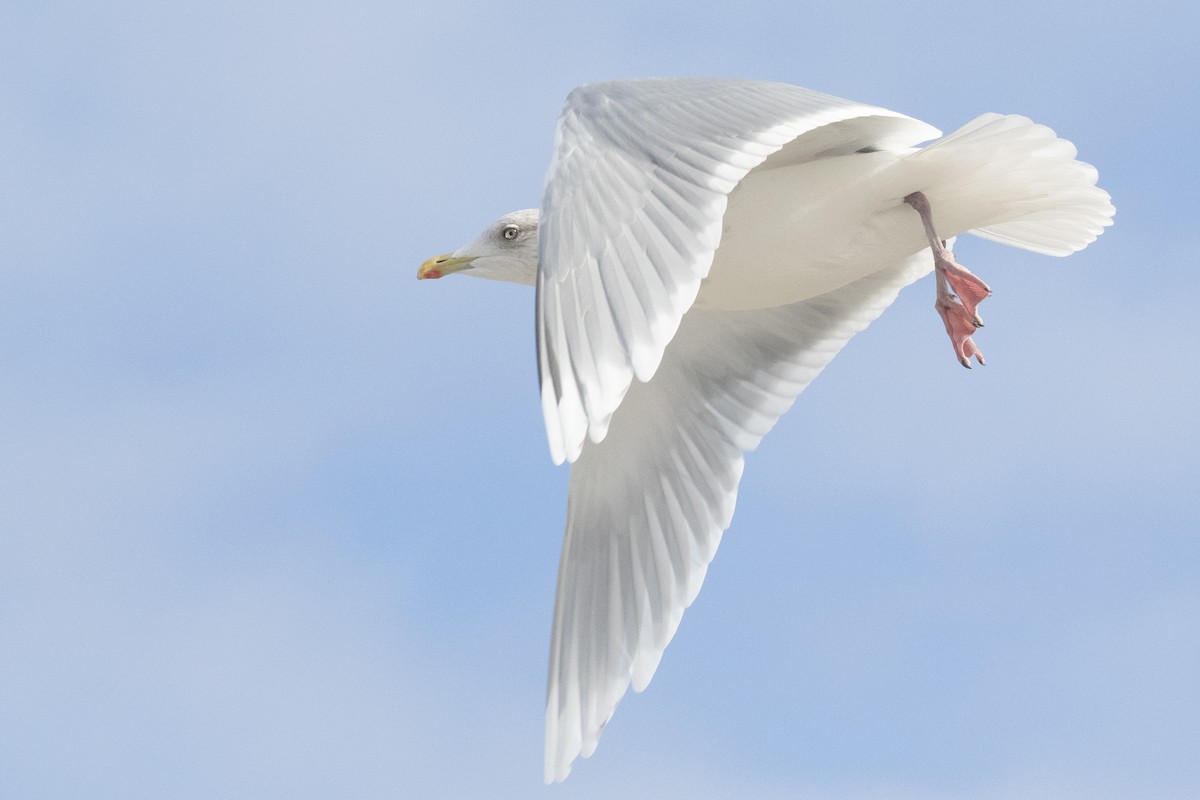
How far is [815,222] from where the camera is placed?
17.3 ft

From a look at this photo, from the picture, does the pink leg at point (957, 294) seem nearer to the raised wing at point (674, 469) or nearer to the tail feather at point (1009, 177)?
the tail feather at point (1009, 177)

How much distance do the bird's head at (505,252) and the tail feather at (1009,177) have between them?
148 centimetres

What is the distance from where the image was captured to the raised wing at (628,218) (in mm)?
3875

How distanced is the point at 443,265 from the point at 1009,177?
2.11 meters

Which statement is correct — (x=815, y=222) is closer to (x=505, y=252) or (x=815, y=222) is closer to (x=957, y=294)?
(x=957, y=294)

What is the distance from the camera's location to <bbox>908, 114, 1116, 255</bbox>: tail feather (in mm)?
5023

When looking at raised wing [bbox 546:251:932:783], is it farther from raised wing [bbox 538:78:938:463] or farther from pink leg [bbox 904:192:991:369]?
raised wing [bbox 538:78:938:463]

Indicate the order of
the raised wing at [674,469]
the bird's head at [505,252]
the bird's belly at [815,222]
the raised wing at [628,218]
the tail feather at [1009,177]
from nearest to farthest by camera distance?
the raised wing at [628,218], the tail feather at [1009,177], the bird's belly at [815,222], the raised wing at [674,469], the bird's head at [505,252]

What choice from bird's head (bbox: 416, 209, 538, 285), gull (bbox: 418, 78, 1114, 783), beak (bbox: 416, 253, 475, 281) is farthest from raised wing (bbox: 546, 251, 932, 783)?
beak (bbox: 416, 253, 475, 281)

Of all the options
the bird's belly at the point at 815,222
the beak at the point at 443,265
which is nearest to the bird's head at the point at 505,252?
the beak at the point at 443,265

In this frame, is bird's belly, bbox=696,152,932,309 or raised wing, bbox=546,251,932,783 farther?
raised wing, bbox=546,251,932,783

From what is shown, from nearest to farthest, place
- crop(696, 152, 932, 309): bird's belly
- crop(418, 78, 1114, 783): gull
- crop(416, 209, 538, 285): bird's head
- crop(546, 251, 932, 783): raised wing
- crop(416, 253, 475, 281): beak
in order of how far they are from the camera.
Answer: crop(418, 78, 1114, 783): gull, crop(696, 152, 932, 309): bird's belly, crop(546, 251, 932, 783): raised wing, crop(416, 209, 538, 285): bird's head, crop(416, 253, 475, 281): beak

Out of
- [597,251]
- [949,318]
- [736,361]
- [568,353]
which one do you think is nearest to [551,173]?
[597,251]

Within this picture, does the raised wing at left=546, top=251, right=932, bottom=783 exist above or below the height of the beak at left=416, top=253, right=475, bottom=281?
below
